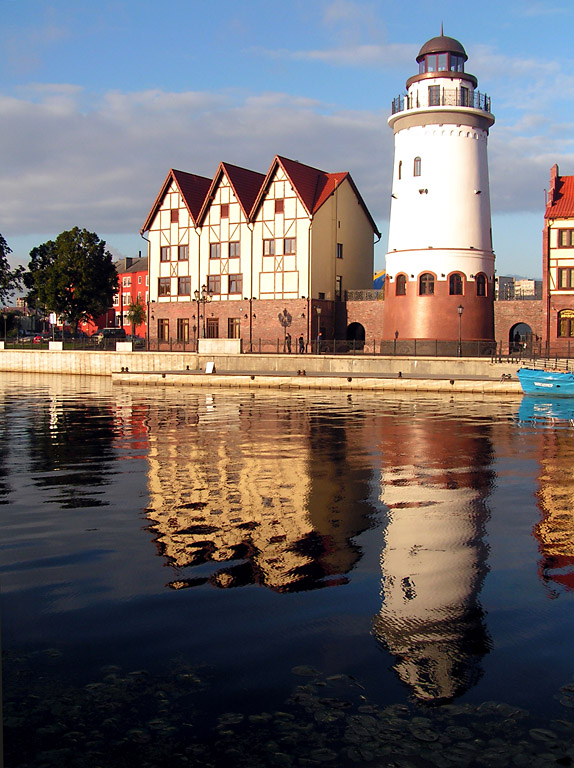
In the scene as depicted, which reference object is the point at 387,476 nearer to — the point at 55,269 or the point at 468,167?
the point at 468,167

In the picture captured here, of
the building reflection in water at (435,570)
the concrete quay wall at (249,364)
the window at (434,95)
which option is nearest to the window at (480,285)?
the concrete quay wall at (249,364)

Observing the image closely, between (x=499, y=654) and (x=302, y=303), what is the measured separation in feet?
172

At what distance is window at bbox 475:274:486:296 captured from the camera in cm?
5119

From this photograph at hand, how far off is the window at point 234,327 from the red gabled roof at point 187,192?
9093 mm

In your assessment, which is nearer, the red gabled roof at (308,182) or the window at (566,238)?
the window at (566,238)

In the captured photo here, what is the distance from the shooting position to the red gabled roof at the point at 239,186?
200ft

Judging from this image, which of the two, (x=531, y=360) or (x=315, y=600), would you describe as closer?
(x=315, y=600)

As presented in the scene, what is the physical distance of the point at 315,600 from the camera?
7328 millimetres

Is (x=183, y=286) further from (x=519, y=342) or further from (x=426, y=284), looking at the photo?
(x=519, y=342)

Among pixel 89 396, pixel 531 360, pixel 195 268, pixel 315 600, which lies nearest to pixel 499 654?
pixel 315 600

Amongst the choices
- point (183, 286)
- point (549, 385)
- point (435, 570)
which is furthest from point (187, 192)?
point (435, 570)

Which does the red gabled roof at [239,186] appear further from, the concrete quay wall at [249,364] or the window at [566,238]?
the window at [566,238]

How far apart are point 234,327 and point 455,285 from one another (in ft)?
62.3

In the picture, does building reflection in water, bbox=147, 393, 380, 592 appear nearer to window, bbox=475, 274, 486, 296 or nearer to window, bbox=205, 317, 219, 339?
window, bbox=475, 274, 486, 296
